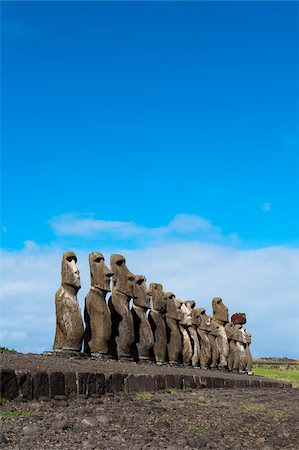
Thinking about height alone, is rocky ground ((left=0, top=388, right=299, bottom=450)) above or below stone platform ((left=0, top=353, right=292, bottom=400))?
below

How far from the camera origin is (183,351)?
66.4 ft

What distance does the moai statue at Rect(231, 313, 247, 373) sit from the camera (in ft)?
87.6

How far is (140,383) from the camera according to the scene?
387 inches

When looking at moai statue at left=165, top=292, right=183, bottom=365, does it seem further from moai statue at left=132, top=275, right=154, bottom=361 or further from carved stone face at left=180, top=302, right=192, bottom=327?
moai statue at left=132, top=275, right=154, bottom=361

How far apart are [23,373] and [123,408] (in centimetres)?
117

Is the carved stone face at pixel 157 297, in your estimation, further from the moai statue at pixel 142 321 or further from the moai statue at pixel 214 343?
the moai statue at pixel 214 343

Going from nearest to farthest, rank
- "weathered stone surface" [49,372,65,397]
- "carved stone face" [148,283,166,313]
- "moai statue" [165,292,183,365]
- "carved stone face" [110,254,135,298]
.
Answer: "weathered stone surface" [49,372,65,397] < "carved stone face" [110,254,135,298] < "carved stone face" [148,283,166,313] < "moai statue" [165,292,183,365]

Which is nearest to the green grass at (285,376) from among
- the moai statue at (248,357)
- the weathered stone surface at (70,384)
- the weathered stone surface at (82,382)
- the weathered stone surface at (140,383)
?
the moai statue at (248,357)

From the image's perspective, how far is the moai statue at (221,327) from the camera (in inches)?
986

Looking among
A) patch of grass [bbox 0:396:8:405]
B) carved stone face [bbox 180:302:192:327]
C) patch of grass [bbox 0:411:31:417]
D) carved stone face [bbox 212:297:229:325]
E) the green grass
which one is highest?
carved stone face [bbox 212:297:229:325]

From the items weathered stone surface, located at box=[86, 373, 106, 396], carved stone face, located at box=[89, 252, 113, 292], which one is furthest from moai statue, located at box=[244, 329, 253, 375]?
weathered stone surface, located at box=[86, 373, 106, 396]

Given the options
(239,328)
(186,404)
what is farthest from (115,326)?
(239,328)

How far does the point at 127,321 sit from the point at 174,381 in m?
3.74

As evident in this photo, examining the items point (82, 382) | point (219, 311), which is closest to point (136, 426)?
point (82, 382)
